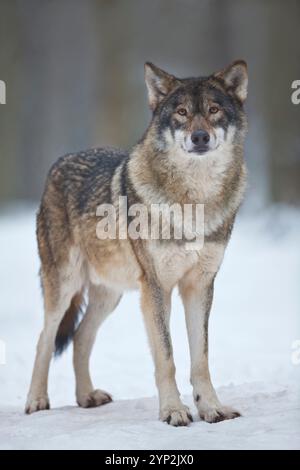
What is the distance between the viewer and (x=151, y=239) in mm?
3977

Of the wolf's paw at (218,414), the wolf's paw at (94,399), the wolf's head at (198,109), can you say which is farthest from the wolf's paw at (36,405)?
the wolf's head at (198,109)

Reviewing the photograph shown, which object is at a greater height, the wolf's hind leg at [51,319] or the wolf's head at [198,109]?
the wolf's head at [198,109]

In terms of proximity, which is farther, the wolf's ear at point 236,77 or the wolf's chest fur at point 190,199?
the wolf's ear at point 236,77

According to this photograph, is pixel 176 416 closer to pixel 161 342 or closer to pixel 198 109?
pixel 161 342

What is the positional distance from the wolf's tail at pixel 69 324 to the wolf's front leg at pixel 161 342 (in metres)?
1.03

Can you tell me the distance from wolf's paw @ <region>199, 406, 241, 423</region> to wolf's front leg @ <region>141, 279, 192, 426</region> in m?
0.12

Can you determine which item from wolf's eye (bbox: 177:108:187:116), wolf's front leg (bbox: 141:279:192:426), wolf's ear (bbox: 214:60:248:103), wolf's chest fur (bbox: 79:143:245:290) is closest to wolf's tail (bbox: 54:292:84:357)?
wolf's chest fur (bbox: 79:143:245:290)

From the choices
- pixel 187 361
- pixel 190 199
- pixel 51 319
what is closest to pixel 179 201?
pixel 190 199

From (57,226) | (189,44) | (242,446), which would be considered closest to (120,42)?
(189,44)

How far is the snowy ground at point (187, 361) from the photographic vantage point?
11.4 ft

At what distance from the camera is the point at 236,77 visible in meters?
4.17

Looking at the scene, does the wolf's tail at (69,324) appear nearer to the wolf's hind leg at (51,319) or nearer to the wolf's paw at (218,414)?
the wolf's hind leg at (51,319)

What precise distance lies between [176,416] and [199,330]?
1.77 ft

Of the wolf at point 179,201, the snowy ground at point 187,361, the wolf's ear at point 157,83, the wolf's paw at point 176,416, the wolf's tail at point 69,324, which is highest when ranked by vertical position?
the wolf's ear at point 157,83
